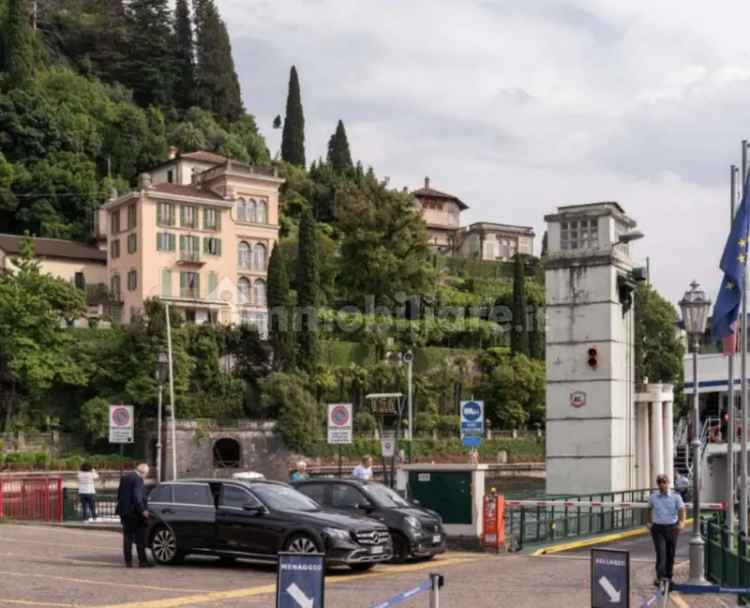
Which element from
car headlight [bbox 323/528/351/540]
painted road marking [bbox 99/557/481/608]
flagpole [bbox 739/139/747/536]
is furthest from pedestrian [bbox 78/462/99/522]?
flagpole [bbox 739/139/747/536]

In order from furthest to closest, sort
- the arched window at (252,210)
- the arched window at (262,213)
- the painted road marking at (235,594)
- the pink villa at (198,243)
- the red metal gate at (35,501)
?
the arched window at (262,213), the arched window at (252,210), the pink villa at (198,243), the red metal gate at (35,501), the painted road marking at (235,594)

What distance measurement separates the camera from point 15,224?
10338 centimetres

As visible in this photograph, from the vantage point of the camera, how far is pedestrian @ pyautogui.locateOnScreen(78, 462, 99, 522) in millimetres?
31812

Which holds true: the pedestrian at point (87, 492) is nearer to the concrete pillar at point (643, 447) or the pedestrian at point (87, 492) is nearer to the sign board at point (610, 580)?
the concrete pillar at point (643, 447)

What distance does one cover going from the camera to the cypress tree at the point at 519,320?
96.2 meters

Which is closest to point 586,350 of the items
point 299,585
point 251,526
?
point 251,526

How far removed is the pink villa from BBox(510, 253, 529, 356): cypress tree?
19957mm

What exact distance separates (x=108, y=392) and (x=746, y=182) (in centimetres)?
5760

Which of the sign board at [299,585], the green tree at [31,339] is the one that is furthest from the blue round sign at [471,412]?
the green tree at [31,339]

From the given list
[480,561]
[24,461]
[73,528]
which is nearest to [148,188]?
[24,461]

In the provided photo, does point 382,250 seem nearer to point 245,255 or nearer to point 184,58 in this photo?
point 245,255

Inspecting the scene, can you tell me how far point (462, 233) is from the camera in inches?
5901

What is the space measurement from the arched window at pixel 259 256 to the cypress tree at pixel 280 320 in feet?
38.0

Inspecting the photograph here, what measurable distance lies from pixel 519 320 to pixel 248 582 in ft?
261
